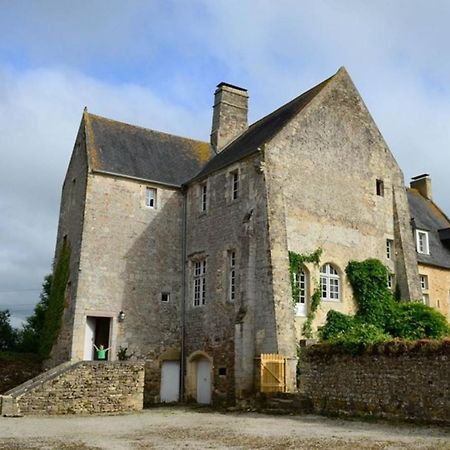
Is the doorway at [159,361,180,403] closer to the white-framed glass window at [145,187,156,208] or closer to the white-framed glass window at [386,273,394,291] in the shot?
the white-framed glass window at [145,187,156,208]

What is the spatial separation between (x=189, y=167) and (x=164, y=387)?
9625 millimetres

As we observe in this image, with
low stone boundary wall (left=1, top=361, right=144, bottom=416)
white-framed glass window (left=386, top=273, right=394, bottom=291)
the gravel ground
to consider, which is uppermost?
white-framed glass window (left=386, top=273, right=394, bottom=291)

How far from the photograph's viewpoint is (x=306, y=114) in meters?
22.7

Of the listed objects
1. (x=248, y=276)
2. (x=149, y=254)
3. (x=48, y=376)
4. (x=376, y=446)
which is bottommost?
(x=376, y=446)

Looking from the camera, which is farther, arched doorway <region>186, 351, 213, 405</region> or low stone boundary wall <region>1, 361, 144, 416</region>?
arched doorway <region>186, 351, 213, 405</region>

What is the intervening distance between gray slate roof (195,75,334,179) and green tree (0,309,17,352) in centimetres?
1177

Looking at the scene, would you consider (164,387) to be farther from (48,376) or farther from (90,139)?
(90,139)

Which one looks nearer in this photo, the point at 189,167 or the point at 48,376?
the point at 48,376

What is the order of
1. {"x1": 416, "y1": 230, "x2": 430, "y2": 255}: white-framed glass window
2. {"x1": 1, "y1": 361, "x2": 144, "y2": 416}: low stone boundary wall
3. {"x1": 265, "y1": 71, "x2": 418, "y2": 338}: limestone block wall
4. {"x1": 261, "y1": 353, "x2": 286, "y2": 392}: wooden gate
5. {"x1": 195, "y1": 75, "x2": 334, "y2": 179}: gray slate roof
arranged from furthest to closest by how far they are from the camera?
{"x1": 416, "y1": 230, "x2": 430, "y2": 255}: white-framed glass window
{"x1": 195, "y1": 75, "x2": 334, "y2": 179}: gray slate roof
{"x1": 265, "y1": 71, "x2": 418, "y2": 338}: limestone block wall
{"x1": 261, "y1": 353, "x2": 286, "y2": 392}: wooden gate
{"x1": 1, "y1": 361, "x2": 144, "y2": 416}: low stone boundary wall

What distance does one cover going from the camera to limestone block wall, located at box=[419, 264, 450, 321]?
26812mm

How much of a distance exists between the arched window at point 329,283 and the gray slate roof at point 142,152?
25.0 feet

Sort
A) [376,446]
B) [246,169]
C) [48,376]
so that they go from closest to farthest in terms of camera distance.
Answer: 1. [376,446]
2. [48,376]
3. [246,169]

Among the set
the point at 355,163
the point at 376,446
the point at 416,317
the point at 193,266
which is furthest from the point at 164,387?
the point at 376,446

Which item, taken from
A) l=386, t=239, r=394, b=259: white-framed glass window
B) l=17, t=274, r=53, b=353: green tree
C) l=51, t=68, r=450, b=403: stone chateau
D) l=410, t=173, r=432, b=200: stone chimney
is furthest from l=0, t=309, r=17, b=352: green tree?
l=410, t=173, r=432, b=200: stone chimney
